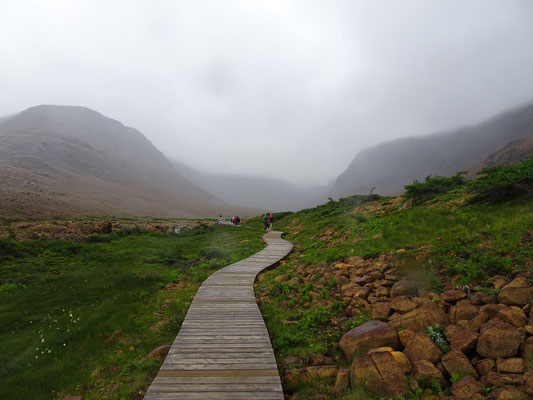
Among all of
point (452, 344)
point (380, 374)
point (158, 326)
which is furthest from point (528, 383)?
point (158, 326)

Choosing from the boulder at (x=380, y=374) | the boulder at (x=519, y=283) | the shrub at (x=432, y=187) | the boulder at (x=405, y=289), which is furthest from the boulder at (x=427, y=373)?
the shrub at (x=432, y=187)

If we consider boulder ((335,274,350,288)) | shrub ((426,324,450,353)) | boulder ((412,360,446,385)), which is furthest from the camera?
boulder ((335,274,350,288))

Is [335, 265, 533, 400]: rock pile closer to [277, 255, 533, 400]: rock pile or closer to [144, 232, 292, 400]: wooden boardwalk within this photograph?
[277, 255, 533, 400]: rock pile

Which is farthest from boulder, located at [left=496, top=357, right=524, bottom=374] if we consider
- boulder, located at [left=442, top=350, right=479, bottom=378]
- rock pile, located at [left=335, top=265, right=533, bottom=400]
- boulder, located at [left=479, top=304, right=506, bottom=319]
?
boulder, located at [left=479, top=304, right=506, bottom=319]

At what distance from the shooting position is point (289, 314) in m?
7.78

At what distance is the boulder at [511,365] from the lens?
354 centimetres

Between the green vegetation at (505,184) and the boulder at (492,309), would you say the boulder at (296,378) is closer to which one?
the boulder at (492,309)

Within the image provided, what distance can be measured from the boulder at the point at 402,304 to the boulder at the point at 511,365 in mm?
2074

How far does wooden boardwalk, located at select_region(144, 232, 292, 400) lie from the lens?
15.1 feet

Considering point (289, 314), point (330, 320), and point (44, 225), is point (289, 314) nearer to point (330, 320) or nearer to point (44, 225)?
point (330, 320)

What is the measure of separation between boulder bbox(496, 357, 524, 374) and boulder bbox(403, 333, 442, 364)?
0.82 meters

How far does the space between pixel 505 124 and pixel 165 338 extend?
212 metres

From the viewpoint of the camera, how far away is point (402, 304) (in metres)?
5.96

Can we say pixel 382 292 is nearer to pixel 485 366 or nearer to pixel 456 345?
pixel 456 345
